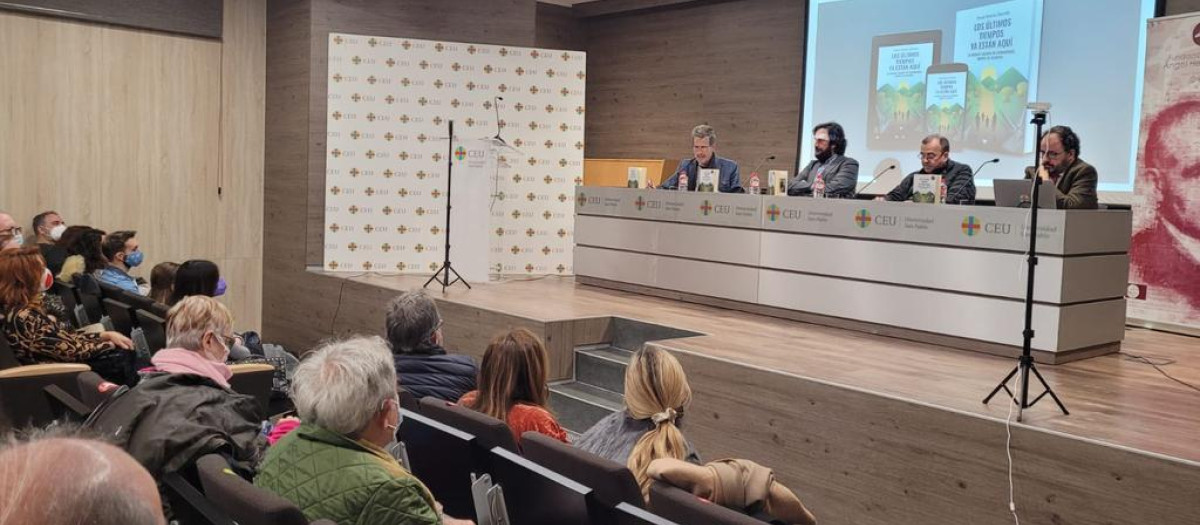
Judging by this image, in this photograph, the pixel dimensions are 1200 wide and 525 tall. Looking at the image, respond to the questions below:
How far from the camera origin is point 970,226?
5492mm

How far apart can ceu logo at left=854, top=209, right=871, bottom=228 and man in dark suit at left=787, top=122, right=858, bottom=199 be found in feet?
1.11

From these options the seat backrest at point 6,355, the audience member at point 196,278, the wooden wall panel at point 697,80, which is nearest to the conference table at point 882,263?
the wooden wall panel at point 697,80

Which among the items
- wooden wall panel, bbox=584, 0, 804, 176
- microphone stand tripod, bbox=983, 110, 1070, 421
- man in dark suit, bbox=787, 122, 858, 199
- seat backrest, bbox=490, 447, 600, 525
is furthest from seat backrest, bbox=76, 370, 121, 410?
wooden wall panel, bbox=584, 0, 804, 176

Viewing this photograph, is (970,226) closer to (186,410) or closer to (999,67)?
→ (999,67)

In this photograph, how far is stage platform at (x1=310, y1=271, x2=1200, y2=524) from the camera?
3562 millimetres

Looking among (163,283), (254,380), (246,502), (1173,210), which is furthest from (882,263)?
(246,502)

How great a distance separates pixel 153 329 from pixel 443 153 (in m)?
4.22

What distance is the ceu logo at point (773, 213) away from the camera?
654 cm

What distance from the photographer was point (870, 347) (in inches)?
219

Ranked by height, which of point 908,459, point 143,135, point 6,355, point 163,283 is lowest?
point 908,459

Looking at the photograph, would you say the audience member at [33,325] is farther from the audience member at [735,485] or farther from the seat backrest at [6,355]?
the audience member at [735,485]

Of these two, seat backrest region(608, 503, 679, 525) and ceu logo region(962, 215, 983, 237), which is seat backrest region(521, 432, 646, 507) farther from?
ceu logo region(962, 215, 983, 237)

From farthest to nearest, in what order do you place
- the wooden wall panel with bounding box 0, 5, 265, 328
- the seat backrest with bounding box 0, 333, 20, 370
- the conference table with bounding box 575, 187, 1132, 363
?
the wooden wall panel with bounding box 0, 5, 265, 328 → the conference table with bounding box 575, 187, 1132, 363 → the seat backrest with bounding box 0, 333, 20, 370

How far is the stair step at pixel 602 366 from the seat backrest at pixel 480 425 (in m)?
2.76
